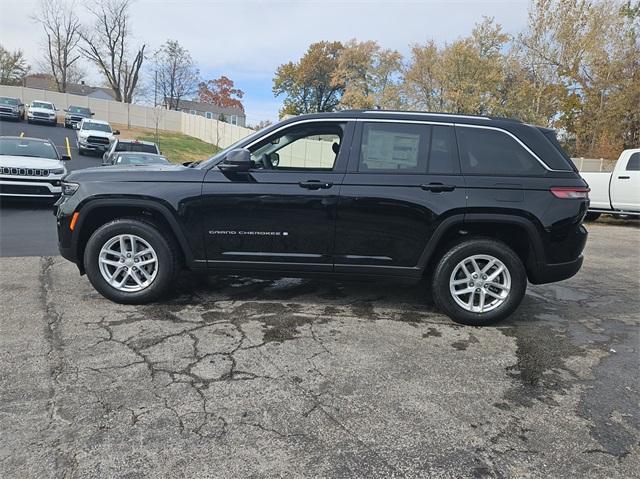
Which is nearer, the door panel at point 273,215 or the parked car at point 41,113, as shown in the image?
the door panel at point 273,215

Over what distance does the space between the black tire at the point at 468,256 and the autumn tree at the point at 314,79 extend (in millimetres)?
53391

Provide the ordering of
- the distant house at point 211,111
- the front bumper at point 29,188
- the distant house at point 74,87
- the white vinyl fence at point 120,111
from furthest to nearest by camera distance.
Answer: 1. the distant house at point 211,111
2. the distant house at point 74,87
3. the white vinyl fence at point 120,111
4. the front bumper at point 29,188

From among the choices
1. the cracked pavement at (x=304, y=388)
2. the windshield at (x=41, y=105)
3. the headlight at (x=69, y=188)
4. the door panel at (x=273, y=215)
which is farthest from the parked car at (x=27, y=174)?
the windshield at (x=41, y=105)

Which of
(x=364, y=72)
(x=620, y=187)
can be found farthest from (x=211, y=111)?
(x=620, y=187)

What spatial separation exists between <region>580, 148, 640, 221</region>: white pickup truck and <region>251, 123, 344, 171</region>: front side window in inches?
377

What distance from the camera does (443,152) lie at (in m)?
4.46

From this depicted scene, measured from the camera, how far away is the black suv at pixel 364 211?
14.4 feet

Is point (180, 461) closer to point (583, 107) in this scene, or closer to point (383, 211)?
point (383, 211)

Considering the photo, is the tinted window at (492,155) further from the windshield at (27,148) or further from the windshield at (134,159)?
the windshield at (134,159)

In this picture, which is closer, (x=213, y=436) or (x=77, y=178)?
(x=213, y=436)

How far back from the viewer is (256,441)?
2.64 metres

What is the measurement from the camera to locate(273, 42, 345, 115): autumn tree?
188ft

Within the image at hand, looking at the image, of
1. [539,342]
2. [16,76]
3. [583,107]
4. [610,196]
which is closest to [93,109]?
[16,76]

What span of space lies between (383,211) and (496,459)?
2.37 m
